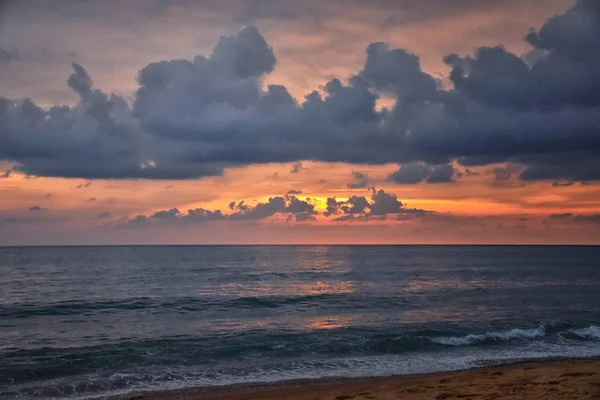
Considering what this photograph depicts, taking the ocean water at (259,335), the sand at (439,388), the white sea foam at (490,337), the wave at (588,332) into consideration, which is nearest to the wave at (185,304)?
the ocean water at (259,335)

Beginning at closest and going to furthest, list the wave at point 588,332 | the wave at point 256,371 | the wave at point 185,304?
the wave at point 256,371
the wave at point 588,332
the wave at point 185,304

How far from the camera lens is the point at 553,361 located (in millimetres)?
22500

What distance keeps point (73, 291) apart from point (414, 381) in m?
45.2

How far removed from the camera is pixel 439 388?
15664 millimetres

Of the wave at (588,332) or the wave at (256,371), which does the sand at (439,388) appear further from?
the wave at (588,332)

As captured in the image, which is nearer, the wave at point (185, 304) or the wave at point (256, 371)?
the wave at point (256, 371)

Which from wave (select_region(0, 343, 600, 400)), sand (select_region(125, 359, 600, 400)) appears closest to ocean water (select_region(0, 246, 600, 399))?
wave (select_region(0, 343, 600, 400))

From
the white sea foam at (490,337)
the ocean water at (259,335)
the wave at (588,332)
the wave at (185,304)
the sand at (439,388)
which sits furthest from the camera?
the wave at (185,304)

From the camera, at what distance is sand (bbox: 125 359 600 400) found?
1391 cm

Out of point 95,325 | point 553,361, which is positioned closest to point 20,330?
point 95,325

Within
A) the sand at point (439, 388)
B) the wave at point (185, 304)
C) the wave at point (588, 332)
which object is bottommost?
the wave at point (185, 304)

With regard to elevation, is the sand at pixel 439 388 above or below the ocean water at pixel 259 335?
above

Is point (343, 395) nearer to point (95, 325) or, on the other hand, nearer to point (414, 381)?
point (414, 381)

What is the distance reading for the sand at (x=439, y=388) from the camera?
1391cm
